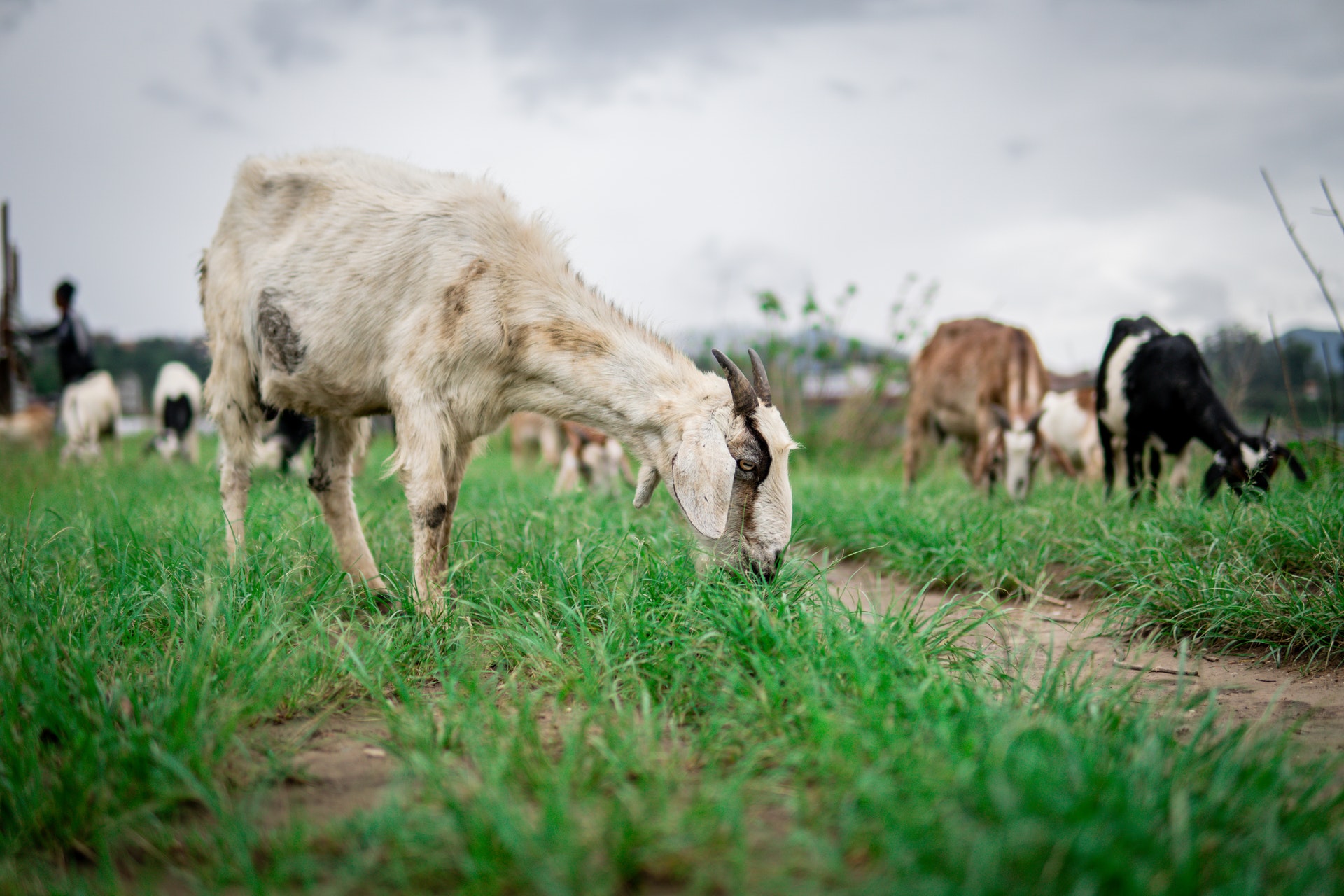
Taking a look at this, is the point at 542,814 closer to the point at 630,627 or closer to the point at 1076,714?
the point at 630,627

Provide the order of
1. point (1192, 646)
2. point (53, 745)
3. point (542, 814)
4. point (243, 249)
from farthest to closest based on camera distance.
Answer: point (243, 249) < point (1192, 646) < point (53, 745) < point (542, 814)

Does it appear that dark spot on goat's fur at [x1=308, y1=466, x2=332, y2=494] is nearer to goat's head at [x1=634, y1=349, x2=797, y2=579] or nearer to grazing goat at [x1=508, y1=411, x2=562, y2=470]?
goat's head at [x1=634, y1=349, x2=797, y2=579]

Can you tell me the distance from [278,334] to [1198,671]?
399 centimetres

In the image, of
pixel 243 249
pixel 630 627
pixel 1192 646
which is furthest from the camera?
pixel 243 249

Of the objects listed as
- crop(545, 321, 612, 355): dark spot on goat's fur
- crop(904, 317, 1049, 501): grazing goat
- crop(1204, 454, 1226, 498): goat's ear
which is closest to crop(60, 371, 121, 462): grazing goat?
crop(545, 321, 612, 355): dark spot on goat's fur

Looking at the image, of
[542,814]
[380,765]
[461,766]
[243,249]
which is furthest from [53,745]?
[243,249]

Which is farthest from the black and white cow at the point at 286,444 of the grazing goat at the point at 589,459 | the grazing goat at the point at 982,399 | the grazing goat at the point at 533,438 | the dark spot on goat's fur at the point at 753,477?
the grazing goat at the point at 982,399

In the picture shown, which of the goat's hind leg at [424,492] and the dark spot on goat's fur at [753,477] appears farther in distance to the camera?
the goat's hind leg at [424,492]

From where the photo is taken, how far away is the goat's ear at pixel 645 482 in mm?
3131

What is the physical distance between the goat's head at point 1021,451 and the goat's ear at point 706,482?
459cm

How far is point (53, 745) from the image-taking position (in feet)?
5.96

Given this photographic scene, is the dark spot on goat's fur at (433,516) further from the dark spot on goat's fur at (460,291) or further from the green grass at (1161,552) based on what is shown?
the green grass at (1161,552)

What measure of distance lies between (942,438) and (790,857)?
7630 millimetres

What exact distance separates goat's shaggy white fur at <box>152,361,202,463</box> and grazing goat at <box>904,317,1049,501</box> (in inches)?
374
